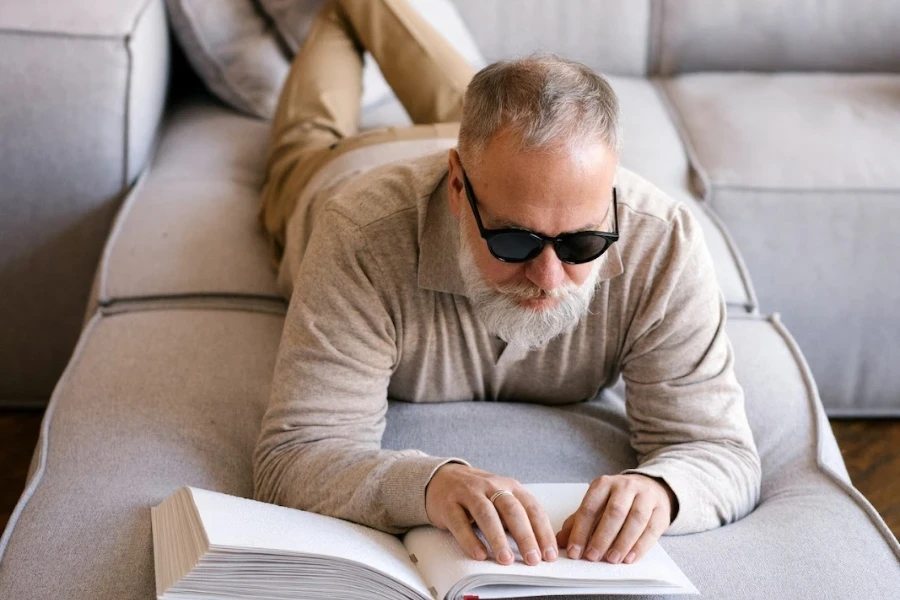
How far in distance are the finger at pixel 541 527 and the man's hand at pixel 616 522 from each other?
3 cm

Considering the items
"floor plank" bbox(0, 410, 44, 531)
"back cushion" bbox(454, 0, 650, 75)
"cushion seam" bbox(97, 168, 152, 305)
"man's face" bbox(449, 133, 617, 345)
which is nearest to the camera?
"man's face" bbox(449, 133, 617, 345)

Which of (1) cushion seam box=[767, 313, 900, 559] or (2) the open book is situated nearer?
(2) the open book

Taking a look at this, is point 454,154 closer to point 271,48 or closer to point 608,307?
point 608,307

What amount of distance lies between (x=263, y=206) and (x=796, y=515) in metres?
1.11

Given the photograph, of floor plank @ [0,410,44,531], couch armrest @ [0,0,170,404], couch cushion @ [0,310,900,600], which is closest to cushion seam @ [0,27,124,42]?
couch armrest @ [0,0,170,404]

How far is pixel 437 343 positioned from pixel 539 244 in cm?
28

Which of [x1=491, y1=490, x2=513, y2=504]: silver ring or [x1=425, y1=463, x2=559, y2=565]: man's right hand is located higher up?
[x1=491, y1=490, x2=513, y2=504]: silver ring

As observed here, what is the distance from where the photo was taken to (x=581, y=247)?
110 cm

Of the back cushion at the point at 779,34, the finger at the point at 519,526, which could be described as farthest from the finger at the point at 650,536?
the back cushion at the point at 779,34

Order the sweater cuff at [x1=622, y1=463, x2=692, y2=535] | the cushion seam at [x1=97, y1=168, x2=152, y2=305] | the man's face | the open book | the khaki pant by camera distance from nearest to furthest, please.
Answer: the open book, the man's face, the sweater cuff at [x1=622, y1=463, x2=692, y2=535], the cushion seam at [x1=97, y1=168, x2=152, y2=305], the khaki pant

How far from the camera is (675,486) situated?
1.17 meters

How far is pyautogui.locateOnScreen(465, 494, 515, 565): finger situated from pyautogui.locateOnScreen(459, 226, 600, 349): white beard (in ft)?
0.76

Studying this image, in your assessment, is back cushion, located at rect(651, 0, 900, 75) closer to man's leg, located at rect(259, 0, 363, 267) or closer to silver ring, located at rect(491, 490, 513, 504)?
man's leg, located at rect(259, 0, 363, 267)

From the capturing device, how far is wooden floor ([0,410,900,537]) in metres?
1.81
